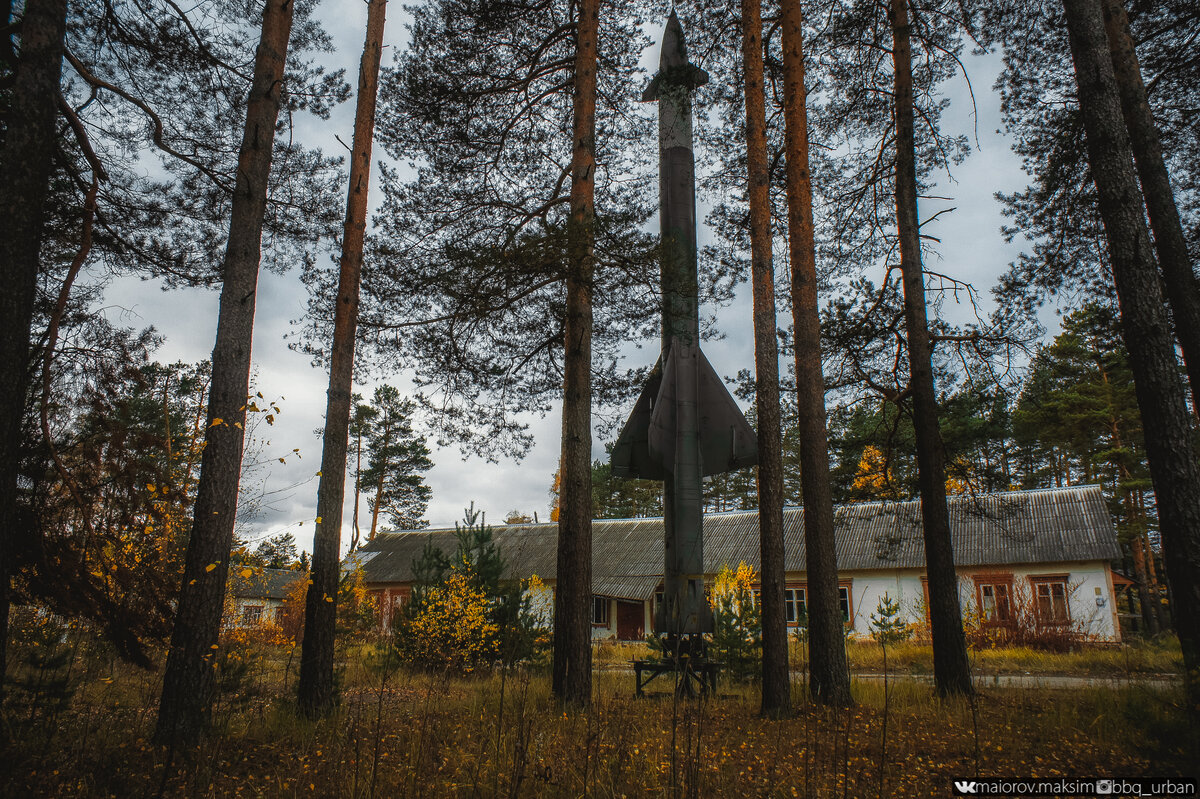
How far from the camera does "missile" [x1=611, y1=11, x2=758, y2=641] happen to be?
8359 mm

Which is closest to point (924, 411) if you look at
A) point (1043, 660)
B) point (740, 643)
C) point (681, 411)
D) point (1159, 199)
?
point (681, 411)

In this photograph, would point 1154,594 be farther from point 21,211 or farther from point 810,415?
point 21,211

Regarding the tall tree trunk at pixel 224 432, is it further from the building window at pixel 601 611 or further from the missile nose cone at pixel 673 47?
the building window at pixel 601 611

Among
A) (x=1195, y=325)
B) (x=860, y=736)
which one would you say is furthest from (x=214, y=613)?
(x=1195, y=325)

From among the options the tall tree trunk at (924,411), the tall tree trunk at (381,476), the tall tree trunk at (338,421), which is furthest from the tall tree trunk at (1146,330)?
the tall tree trunk at (381,476)

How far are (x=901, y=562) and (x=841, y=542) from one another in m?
2.53

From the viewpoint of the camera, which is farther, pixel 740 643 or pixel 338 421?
pixel 740 643

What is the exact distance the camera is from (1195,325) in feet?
18.8

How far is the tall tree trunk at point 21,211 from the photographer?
3666 mm

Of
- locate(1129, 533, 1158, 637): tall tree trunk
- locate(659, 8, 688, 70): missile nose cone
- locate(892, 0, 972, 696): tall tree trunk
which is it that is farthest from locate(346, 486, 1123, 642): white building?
locate(659, 8, 688, 70): missile nose cone

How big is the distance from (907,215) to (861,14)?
10.6 ft

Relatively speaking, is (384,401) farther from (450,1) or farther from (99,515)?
(99,515)

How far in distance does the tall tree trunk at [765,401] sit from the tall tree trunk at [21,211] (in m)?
6.18

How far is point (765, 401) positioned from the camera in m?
7.46
